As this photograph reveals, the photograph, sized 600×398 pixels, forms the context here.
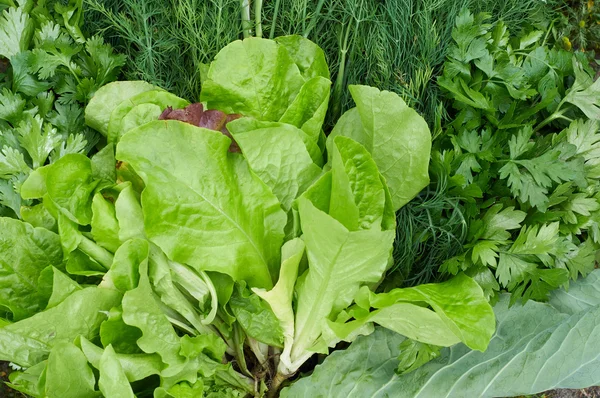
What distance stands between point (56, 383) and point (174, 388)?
22 centimetres

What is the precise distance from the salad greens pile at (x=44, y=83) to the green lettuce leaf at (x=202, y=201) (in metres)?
0.29

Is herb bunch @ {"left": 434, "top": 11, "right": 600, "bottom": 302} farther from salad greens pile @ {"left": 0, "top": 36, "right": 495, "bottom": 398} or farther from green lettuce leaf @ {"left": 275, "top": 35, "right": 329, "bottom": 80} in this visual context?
green lettuce leaf @ {"left": 275, "top": 35, "right": 329, "bottom": 80}

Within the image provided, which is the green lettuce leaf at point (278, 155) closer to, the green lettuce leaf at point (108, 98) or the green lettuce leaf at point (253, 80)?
the green lettuce leaf at point (253, 80)

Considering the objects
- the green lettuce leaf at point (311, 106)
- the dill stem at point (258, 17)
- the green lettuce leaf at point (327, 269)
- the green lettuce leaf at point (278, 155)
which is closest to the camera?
the green lettuce leaf at point (327, 269)

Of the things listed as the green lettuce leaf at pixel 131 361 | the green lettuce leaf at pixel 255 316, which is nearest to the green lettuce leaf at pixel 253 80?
the green lettuce leaf at pixel 255 316

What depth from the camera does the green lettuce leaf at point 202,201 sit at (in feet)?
3.70

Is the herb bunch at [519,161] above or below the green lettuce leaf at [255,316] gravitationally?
above

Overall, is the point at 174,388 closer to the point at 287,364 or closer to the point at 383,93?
the point at 287,364

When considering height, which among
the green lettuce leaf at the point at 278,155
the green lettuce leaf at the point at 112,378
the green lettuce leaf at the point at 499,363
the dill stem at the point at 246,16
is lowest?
the green lettuce leaf at the point at 499,363

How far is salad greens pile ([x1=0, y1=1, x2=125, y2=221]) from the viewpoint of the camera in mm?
1307

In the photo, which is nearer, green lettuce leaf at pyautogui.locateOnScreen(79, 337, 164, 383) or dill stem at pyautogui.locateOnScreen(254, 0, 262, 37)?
green lettuce leaf at pyautogui.locateOnScreen(79, 337, 164, 383)

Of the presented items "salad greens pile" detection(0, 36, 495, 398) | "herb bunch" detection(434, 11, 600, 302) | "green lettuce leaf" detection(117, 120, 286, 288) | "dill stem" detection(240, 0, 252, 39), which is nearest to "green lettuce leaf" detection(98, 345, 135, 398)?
"salad greens pile" detection(0, 36, 495, 398)

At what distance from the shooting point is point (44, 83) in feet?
4.57

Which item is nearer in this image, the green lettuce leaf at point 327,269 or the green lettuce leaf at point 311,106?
the green lettuce leaf at point 327,269
